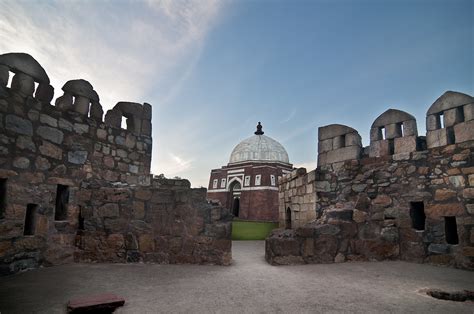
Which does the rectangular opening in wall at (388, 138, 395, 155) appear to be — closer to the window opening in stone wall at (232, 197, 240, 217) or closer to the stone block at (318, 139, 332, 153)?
the stone block at (318, 139, 332, 153)

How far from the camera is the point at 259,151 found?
32500 millimetres

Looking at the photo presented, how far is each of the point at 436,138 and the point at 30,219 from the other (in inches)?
340

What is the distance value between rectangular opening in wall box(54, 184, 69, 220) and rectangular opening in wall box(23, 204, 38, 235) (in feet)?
1.78

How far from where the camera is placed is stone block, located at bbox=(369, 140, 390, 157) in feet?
25.3

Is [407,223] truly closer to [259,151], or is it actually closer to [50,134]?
[50,134]

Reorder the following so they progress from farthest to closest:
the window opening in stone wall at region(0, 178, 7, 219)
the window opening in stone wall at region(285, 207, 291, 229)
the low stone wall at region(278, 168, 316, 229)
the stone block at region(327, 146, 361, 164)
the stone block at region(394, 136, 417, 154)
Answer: the window opening in stone wall at region(285, 207, 291, 229) → the low stone wall at region(278, 168, 316, 229) → the stone block at region(327, 146, 361, 164) → the stone block at region(394, 136, 417, 154) → the window opening in stone wall at region(0, 178, 7, 219)

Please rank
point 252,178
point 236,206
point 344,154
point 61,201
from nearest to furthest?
1. point 61,201
2. point 344,154
3. point 252,178
4. point 236,206

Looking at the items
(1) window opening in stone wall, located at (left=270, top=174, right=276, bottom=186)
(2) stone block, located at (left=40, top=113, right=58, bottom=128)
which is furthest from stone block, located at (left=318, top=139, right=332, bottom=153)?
(1) window opening in stone wall, located at (left=270, top=174, right=276, bottom=186)

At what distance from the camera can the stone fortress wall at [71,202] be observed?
488 cm

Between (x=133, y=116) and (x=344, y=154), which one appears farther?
(x=344, y=154)

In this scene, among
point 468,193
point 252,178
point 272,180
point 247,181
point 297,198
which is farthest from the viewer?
point 247,181

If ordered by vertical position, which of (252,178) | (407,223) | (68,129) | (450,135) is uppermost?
(252,178)

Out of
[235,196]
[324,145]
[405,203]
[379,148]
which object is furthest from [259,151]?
[405,203]

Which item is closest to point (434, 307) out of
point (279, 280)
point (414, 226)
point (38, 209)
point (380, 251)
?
point (279, 280)
